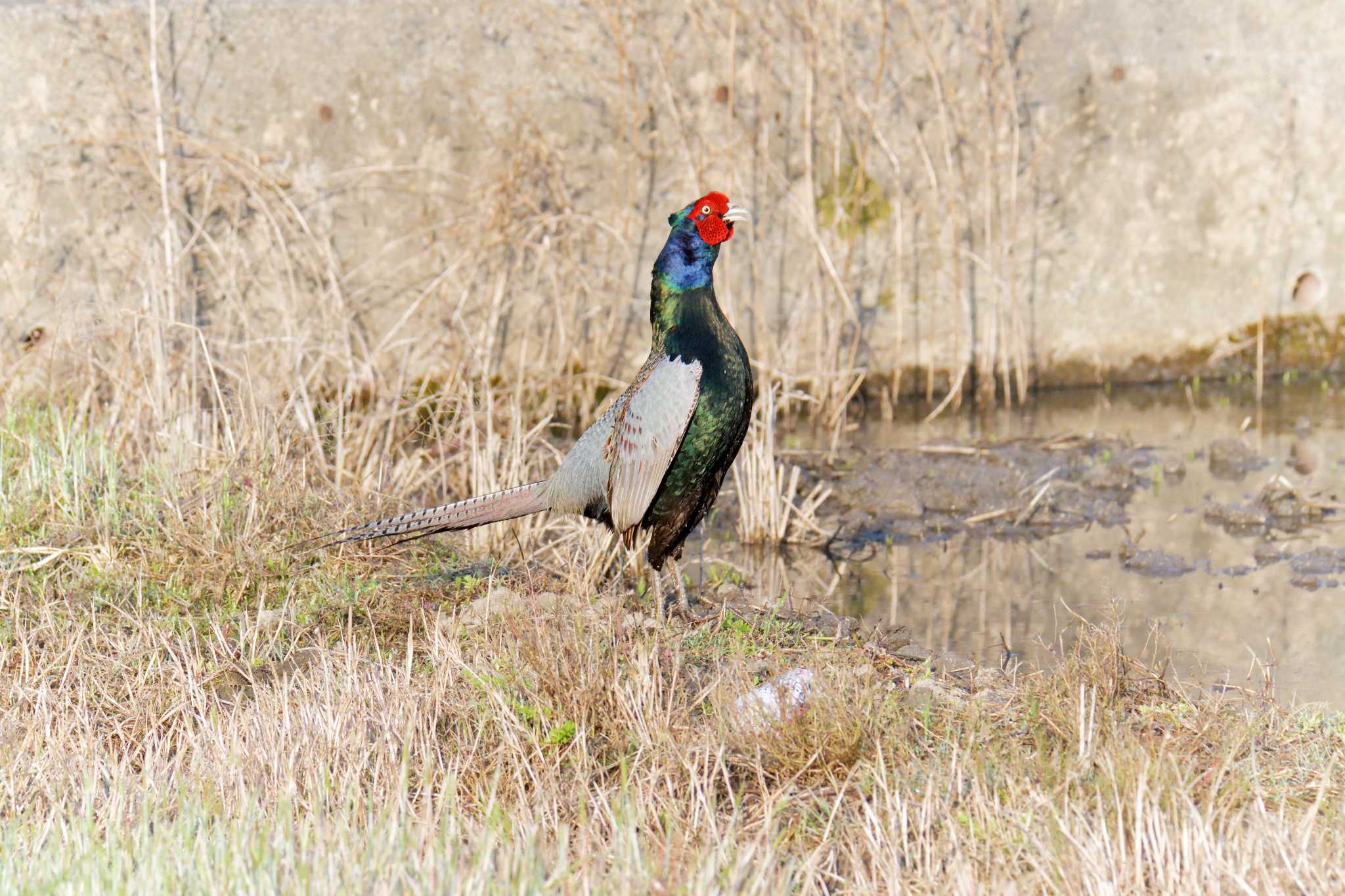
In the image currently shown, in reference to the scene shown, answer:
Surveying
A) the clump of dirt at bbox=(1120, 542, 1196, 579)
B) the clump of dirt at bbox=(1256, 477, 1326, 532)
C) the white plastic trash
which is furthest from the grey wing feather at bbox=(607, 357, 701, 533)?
the clump of dirt at bbox=(1256, 477, 1326, 532)

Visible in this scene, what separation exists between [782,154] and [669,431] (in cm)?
358

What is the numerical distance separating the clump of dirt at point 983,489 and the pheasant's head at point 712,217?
6.21 ft

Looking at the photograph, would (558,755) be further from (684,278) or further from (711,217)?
(711,217)

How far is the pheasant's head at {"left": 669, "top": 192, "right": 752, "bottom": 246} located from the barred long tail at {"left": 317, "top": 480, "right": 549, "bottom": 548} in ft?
2.73

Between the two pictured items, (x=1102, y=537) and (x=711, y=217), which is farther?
(x=1102, y=537)

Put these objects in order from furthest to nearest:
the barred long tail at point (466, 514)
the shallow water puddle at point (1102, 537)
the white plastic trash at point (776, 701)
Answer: the shallow water puddle at point (1102, 537)
the barred long tail at point (466, 514)
the white plastic trash at point (776, 701)

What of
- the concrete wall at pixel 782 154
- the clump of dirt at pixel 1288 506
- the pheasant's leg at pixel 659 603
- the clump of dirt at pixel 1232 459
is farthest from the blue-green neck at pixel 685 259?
the clump of dirt at pixel 1232 459

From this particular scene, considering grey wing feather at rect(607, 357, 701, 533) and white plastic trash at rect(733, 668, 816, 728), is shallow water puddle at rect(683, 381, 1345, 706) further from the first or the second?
white plastic trash at rect(733, 668, 816, 728)

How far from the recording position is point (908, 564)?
5.05 meters

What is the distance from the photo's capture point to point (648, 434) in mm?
3662

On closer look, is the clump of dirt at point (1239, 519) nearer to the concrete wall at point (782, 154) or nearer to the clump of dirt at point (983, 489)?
the clump of dirt at point (983, 489)

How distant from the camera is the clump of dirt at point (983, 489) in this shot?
5.42m

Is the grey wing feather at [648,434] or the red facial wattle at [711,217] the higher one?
the red facial wattle at [711,217]

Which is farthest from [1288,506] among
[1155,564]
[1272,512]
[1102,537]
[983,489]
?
[983,489]
